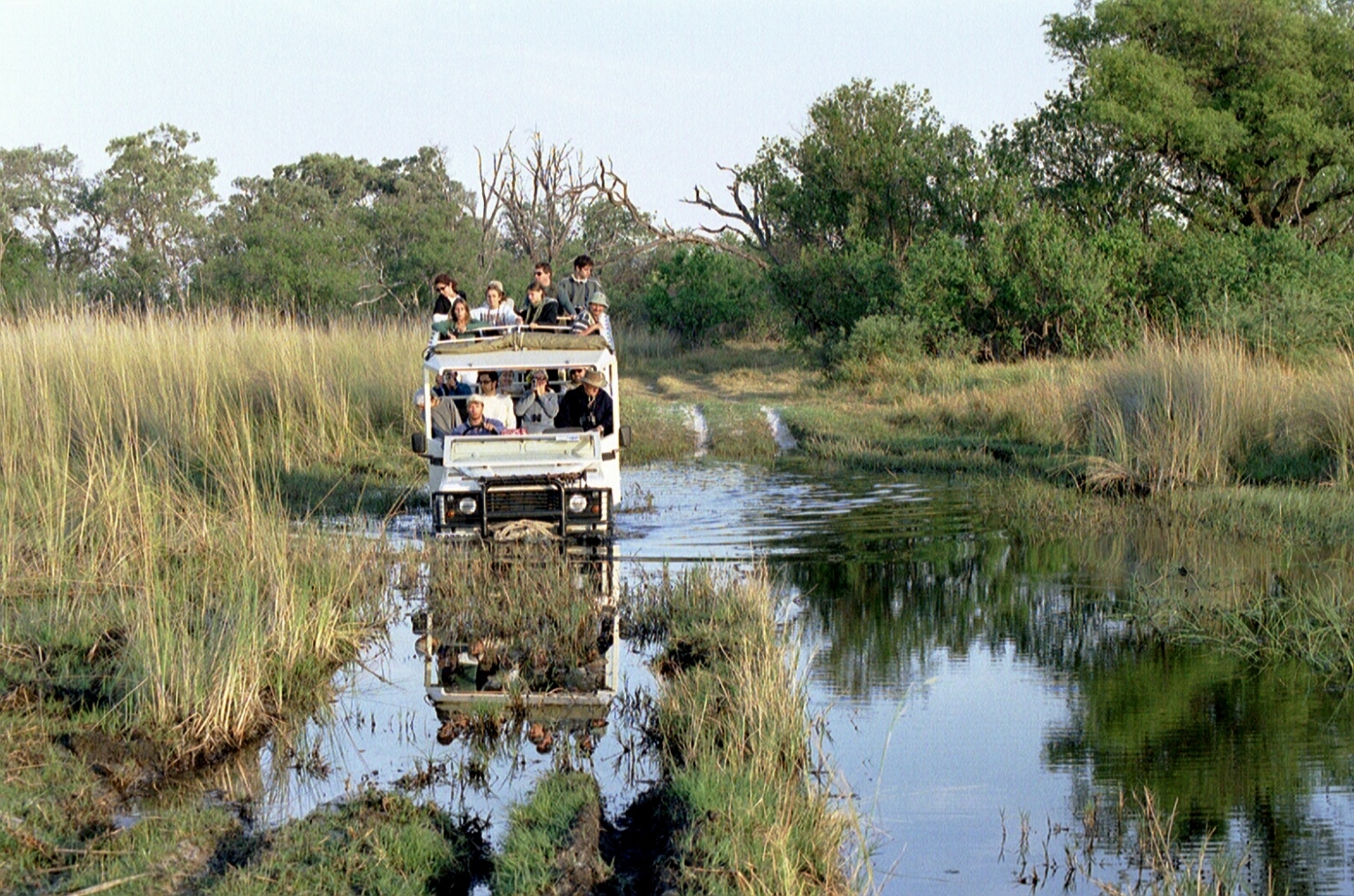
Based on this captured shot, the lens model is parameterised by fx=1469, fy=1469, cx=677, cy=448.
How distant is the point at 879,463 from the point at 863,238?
14220mm

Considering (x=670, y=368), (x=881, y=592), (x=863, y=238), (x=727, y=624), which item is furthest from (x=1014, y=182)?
(x=727, y=624)

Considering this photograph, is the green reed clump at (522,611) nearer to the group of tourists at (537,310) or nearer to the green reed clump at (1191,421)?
the group of tourists at (537,310)

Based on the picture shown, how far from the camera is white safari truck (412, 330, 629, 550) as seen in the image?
12.3 meters

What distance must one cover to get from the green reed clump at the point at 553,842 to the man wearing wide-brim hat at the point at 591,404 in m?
6.93

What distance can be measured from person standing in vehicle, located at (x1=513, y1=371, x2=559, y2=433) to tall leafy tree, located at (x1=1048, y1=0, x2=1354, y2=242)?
2085 centimetres

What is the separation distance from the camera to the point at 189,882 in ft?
18.3

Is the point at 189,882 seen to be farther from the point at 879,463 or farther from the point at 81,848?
the point at 879,463

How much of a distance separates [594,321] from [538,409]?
39.8 inches

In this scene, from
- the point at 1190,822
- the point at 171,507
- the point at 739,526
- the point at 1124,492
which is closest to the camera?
the point at 1190,822

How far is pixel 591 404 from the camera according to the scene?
44.1 feet

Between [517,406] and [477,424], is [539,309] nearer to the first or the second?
[517,406]

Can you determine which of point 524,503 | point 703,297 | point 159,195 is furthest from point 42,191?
point 524,503

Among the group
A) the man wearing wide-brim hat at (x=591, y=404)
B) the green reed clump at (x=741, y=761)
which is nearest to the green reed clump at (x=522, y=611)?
the green reed clump at (x=741, y=761)

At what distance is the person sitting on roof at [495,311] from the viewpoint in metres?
15.3
